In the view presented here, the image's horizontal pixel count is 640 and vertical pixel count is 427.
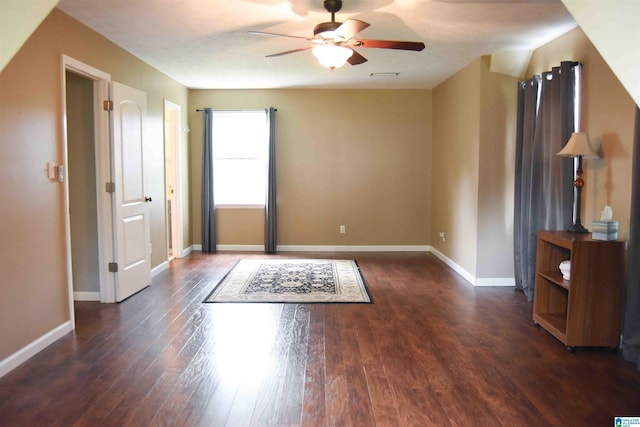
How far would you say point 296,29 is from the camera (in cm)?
392

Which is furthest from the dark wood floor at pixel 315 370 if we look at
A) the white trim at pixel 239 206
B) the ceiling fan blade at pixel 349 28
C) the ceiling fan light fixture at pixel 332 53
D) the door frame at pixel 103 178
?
the white trim at pixel 239 206

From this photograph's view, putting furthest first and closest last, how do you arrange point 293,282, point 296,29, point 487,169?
1. point 293,282
2. point 487,169
3. point 296,29

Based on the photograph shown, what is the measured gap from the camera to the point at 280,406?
2371mm

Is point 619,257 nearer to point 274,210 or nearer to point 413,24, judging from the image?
point 413,24

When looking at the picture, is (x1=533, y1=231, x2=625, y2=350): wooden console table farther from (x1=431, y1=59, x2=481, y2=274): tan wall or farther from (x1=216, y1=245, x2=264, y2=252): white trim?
(x1=216, y1=245, x2=264, y2=252): white trim

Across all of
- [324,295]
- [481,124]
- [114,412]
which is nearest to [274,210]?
[324,295]

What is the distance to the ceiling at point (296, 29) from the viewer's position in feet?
11.0

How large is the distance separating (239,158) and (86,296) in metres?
3.40

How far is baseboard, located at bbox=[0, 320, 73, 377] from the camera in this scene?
9.09 feet

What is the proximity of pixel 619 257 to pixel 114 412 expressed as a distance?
10.8 feet

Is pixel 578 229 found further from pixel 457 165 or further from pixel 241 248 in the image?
pixel 241 248

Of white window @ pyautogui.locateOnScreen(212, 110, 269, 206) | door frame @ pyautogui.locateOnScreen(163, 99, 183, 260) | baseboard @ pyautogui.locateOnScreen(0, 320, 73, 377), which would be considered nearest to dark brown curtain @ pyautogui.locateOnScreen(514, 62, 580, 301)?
white window @ pyautogui.locateOnScreen(212, 110, 269, 206)

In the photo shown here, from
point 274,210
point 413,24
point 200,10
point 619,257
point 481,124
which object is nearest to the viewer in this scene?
point 619,257

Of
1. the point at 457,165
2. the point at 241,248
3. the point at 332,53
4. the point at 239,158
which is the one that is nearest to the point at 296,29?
the point at 332,53
